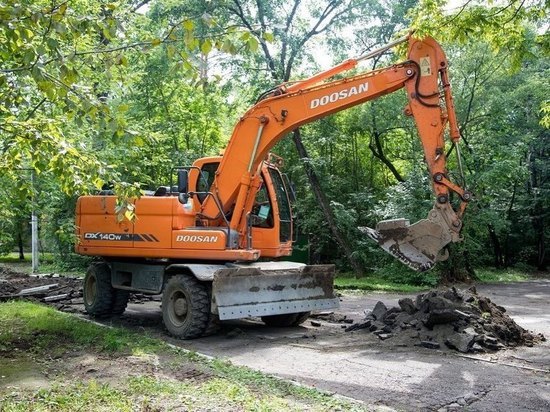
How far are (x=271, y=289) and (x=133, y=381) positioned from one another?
357 cm

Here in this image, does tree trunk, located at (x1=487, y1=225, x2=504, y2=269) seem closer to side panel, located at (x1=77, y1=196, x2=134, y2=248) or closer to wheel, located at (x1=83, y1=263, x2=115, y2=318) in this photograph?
wheel, located at (x1=83, y1=263, x2=115, y2=318)

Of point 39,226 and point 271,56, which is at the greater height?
point 271,56

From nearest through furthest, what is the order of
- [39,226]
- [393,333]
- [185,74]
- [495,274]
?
[185,74] → [393,333] → [495,274] → [39,226]

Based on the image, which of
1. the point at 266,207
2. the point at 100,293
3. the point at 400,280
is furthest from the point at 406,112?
the point at 400,280

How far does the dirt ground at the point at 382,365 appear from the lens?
5.86m

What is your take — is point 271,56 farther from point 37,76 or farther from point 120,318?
point 37,76

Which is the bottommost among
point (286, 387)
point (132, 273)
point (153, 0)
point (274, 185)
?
point (286, 387)

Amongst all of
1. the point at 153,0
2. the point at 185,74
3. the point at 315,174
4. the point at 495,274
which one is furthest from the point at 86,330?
the point at 495,274

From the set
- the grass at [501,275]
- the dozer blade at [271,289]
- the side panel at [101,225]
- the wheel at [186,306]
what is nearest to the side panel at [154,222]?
the side panel at [101,225]

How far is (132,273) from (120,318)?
1.09m

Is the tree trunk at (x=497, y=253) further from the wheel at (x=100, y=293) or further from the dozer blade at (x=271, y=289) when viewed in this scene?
the wheel at (x=100, y=293)

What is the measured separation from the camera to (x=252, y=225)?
1005cm

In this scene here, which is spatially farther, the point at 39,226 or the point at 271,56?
the point at 39,226

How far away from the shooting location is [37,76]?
371 centimetres
